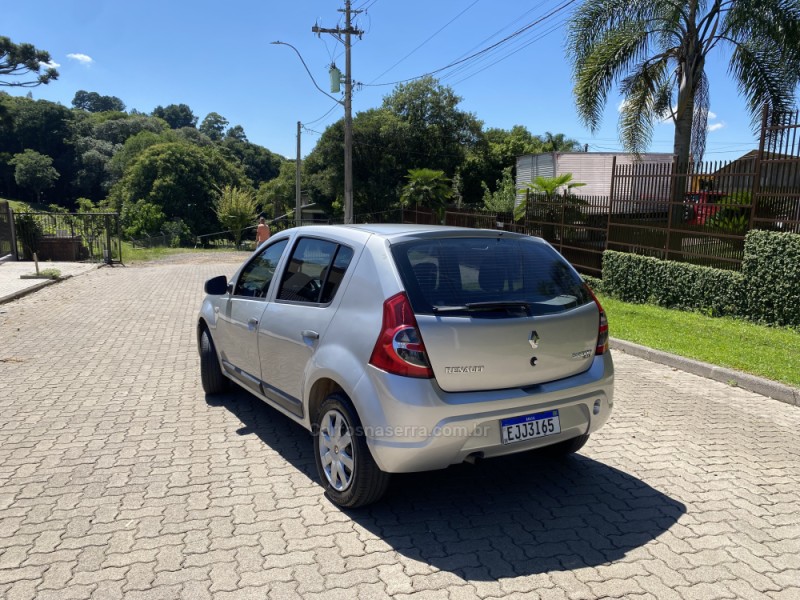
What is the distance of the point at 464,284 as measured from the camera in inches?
132

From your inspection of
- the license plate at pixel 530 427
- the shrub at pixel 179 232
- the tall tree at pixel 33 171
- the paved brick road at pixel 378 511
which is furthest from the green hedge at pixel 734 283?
the tall tree at pixel 33 171

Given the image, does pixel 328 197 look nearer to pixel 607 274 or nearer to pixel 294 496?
pixel 607 274

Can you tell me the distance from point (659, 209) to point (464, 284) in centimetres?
976

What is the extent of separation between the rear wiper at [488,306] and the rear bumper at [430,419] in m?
0.41

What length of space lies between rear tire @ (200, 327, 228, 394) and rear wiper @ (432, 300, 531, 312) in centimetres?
297

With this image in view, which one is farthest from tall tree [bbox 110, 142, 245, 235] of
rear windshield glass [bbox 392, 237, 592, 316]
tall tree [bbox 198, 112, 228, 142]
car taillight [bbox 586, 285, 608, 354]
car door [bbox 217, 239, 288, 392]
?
tall tree [bbox 198, 112, 228, 142]

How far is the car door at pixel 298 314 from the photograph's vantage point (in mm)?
3650

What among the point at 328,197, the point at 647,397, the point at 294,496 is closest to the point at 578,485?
the point at 294,496

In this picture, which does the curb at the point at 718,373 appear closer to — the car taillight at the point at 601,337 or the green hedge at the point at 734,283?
the green hedge at the point at 734,283

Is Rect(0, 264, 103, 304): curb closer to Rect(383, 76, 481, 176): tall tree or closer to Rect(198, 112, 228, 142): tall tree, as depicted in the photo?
Rect(383, 76, 481, 176): tall tree

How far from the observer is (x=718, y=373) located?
21.0ft

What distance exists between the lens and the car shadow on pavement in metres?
2.99

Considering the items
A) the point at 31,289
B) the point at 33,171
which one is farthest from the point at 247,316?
the point at 33,171

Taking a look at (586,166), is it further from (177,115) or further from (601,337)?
(177,115)
